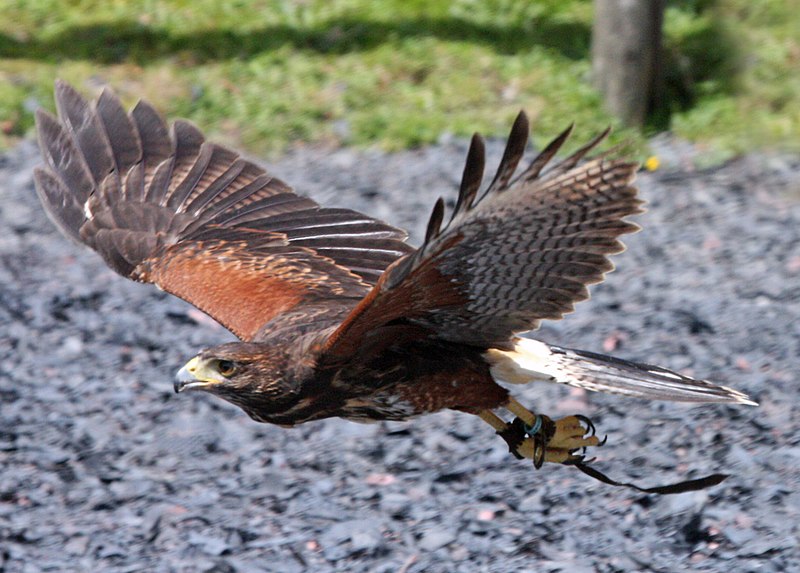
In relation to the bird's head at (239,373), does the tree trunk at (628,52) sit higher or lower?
higher

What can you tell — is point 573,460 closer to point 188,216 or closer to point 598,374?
point 598,374

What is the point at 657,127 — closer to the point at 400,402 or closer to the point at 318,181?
the point at 318,181

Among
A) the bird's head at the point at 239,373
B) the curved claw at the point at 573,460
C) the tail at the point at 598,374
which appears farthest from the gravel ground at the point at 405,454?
the bird's head at the point at 239,373

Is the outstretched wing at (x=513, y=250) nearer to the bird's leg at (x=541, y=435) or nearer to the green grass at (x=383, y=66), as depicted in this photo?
the bird's leg at (x=541, y=435)

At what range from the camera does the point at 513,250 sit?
4129 mm

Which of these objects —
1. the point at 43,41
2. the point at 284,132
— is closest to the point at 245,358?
the point at 284,132

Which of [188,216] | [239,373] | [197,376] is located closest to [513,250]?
[239,373]

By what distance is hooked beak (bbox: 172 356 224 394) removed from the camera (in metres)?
4.62

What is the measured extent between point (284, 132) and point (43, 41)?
2277 mm

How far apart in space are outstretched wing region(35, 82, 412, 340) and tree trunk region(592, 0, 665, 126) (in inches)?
128

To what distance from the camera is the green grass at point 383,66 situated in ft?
29.0

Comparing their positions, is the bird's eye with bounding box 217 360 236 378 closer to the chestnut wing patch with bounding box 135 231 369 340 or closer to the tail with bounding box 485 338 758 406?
the chestnut wing patch with bounding box 135 231 369 340

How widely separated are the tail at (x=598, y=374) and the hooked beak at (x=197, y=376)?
1005 mm

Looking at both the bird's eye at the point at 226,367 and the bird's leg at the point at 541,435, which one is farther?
the bird's leg at the point at 541,435
